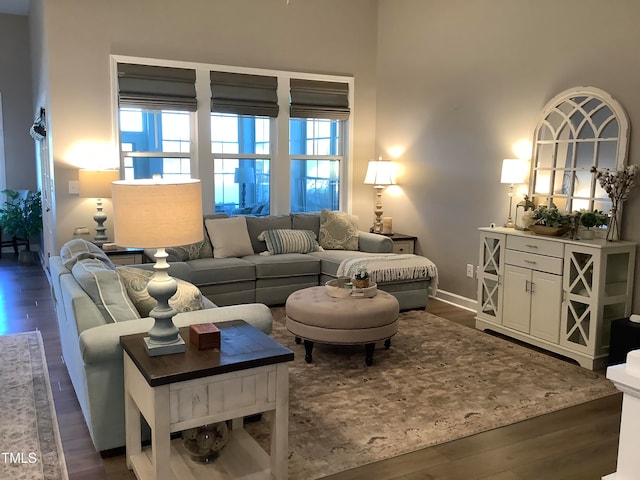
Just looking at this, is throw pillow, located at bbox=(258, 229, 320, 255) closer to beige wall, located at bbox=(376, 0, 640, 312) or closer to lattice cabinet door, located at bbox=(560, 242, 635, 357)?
beige wall, located at bbox=(376, 0, 640, 312)

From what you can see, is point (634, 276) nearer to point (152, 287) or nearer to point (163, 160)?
point (152, 287)

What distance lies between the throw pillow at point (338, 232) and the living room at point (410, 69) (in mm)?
683

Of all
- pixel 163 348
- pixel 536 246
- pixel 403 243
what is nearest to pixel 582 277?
pixel 536 246

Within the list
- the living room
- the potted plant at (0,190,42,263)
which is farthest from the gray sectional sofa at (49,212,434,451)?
the potted plant at (0,190,42,263)

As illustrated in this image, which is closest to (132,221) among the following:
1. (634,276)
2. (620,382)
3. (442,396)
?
(620,382)

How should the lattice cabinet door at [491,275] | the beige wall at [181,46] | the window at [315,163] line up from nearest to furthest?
1. the lattice cabinet door at [491,275]
2. the beige wall at [181,46]
3. the window at [315,163]

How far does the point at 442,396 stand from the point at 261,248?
2.97 metres

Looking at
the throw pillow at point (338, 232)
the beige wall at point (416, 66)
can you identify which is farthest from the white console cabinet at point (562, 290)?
the throw pillow at point (338, 232)

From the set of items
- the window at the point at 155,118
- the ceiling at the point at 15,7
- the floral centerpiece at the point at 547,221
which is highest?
the ceiling at the point at 15,7

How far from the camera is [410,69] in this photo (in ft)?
20.7

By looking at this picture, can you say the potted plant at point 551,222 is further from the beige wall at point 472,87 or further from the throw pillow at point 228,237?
the throw pillow at point 228,237

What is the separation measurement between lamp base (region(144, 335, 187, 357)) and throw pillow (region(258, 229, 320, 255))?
3426 millimetres

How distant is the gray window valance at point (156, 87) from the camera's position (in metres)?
5.64

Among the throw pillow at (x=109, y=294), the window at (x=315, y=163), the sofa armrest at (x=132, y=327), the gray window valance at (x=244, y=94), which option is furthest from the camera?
the window at (x=315, y=163)
